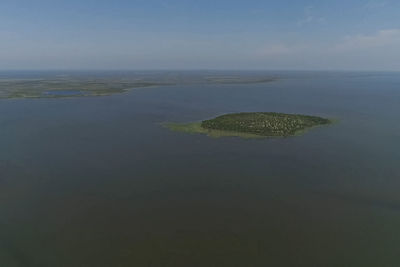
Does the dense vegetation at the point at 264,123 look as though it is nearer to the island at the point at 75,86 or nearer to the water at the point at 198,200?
the water at the point at 198,200

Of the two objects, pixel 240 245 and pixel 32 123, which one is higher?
pixel 32 123

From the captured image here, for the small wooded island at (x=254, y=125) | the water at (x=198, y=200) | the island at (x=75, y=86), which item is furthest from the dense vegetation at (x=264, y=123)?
the island at (x=75, y=86)

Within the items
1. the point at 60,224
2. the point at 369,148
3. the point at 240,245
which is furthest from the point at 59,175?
the point at 369,148

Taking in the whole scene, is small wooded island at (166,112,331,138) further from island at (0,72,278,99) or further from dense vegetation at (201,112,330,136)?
island at (0,72,278,99)

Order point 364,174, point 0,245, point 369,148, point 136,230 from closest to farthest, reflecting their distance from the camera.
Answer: point 0,245 → point 136,230 → point 364,174 → point 369,148

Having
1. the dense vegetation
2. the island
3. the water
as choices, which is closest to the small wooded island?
the dense vegetation

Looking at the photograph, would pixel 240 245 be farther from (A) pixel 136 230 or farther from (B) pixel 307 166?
(B) pixel 307 166

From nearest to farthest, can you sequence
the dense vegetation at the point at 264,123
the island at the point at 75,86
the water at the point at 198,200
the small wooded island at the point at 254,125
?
the water at the point at 198,200 < the small wooded island at the point at 254,125 < the dense vegetation at the point at 264,123 < the island at the point at 75,86

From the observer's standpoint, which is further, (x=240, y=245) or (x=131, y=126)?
(x=131, y=126)


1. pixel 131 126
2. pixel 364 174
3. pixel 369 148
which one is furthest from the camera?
pixel 131 126
